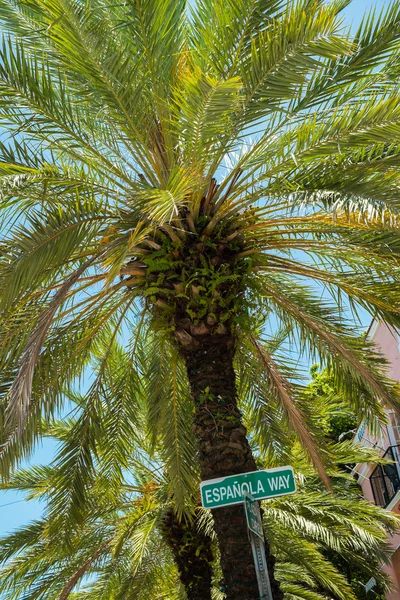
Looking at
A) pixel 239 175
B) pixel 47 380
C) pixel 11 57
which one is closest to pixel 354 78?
pixel 239 175

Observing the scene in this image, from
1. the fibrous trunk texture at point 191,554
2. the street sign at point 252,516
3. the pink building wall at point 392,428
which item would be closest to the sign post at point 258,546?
the street sign at point 252,516

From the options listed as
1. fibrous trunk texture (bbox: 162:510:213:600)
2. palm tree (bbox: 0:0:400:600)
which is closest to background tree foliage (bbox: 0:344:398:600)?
fibrous trunk texture (bbox: 162:510:213:600)

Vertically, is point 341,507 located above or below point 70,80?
below

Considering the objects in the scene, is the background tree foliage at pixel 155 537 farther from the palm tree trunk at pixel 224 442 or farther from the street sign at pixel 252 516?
the street sign at pixel 252 516

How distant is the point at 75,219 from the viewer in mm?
7895

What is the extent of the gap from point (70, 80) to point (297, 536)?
10719mm

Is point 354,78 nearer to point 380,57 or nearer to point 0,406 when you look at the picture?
point 380,57

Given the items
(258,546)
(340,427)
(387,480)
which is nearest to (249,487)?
(258,546)

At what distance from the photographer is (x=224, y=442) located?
26.3 ft

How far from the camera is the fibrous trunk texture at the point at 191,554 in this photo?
13328mm

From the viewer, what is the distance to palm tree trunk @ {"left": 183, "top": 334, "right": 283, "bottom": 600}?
749cm

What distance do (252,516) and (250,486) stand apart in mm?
449

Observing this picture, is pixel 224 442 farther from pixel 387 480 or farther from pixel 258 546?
pixel 387 480

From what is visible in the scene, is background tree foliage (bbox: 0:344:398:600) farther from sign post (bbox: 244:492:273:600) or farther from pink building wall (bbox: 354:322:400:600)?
sign post (bbox: 244:492:273:600)
